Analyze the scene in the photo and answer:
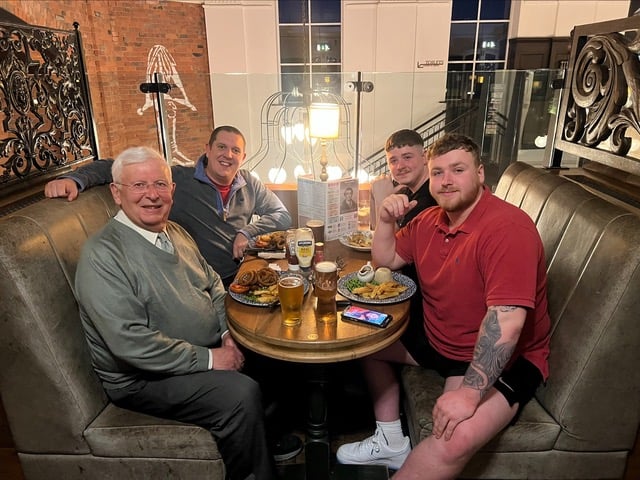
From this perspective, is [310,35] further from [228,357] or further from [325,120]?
[228,357]

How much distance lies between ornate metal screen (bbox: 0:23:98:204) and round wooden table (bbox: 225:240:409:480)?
1094mm

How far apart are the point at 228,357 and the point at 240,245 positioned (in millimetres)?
796

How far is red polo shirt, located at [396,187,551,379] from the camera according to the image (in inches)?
53.9

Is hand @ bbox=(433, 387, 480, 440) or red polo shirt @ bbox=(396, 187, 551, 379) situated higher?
red polo shirt @ bbox=(396, 187, 551, 379)

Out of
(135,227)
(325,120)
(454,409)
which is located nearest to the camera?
(454,409)

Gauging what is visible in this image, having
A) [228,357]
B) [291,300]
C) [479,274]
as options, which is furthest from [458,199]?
[228,357]

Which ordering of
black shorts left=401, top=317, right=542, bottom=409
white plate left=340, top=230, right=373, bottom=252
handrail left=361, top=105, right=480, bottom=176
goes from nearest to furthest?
black shorts left=401, top=317, right=542, bottom=409 < white plate left=340, top=230, right=373, bottom=252 < handrail left=361, top=105, right=480, bottom=176

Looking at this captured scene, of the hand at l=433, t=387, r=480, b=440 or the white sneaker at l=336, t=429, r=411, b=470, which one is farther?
the white sneaker at l=336, t=429, r=411, b=470

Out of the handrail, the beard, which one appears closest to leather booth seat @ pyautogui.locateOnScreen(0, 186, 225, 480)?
the beard

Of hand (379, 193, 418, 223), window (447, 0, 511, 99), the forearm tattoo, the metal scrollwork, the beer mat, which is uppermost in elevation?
window (447, 0, 511, 99)

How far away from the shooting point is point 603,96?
197 cm

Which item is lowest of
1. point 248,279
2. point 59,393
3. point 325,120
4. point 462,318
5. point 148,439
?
point 148,439

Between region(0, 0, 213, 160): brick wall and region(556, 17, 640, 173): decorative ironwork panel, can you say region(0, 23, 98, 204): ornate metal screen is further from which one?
region(0, 0, 213, 160): brick wall

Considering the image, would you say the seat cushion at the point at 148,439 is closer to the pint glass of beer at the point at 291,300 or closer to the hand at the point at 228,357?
the hand at the point at 228,357
